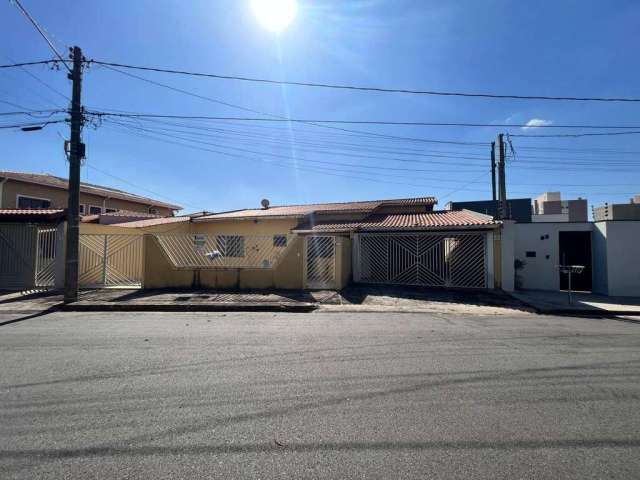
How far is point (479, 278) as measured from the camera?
13.8 m

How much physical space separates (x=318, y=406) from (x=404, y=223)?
41.4 ft

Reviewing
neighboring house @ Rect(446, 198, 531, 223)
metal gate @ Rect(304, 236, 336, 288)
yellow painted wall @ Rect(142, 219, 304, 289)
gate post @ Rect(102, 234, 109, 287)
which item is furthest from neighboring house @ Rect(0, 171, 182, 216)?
neighboring house @ Rect(446, 198, 531, 223)

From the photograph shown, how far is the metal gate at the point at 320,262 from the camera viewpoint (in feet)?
43.0

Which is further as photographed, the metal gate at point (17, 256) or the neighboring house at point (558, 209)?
the neighboring house at point (558, 209)

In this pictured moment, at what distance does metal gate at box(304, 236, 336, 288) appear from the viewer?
516 inches

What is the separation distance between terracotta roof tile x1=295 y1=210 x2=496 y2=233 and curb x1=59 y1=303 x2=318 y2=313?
20.2 feet

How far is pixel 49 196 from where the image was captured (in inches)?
863

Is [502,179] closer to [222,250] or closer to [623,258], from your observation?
[623,258]

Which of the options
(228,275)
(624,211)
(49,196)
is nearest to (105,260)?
(228,275)

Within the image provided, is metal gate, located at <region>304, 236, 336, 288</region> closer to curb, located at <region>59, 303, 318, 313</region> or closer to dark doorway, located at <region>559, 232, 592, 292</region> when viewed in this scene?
curb, located at <region>59, 303, 318, 313</region>

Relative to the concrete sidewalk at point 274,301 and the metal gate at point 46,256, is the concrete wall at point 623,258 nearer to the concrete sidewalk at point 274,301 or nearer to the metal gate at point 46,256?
the concrete sidewalk at point 274,301

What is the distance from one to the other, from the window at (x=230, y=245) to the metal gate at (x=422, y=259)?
4946 millimetres

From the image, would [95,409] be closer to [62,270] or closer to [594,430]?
[594,430]

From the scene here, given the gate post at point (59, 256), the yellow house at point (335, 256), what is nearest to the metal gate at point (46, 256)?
the gate post at point (59, 256)
